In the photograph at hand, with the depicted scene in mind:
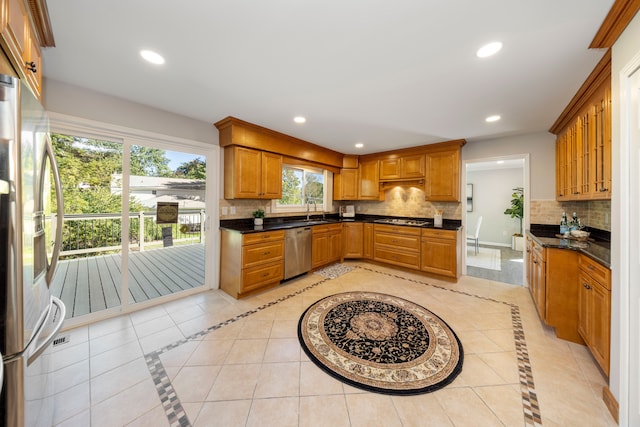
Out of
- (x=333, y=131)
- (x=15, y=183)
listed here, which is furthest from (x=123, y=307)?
(x=333, y=131)

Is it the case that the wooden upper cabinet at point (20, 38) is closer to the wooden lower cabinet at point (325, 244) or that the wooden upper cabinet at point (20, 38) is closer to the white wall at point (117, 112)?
the white wall at point (117, 112)

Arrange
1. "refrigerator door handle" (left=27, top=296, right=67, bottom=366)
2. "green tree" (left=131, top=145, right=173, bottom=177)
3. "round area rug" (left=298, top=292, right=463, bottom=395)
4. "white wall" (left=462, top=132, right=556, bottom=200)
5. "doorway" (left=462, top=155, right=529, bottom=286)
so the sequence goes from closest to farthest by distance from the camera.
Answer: "refrigerator door handle" (left=27, top=296, right=67, bottom=366), "round area rug" (left=298, top=292, right=463, bottom=395), "green tree" (left=131, top=145, right=173, bottom=177), "white wall" (left=462, top=132, right=556, bottom=200), "doorway" (left=462, top=155, right=529, bottom=286)

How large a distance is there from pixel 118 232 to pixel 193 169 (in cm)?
137

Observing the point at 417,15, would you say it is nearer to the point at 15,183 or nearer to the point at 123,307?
the point at 15,183

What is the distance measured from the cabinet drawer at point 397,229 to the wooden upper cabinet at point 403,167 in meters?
0.98

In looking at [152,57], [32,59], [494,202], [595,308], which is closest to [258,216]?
[152,57]

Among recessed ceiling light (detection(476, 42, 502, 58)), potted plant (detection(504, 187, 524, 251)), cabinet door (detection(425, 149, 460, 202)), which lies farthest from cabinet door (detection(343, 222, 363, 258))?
potted plant (detection(504, 187, 524, 251))

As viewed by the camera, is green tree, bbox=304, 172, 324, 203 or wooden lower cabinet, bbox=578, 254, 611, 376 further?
green tree, bbox=304, 172, 324, 203

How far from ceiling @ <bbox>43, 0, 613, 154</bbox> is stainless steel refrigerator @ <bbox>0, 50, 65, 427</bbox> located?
86cm

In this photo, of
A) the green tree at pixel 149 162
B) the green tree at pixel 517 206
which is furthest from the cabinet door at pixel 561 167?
the green tree at pixel 149 162

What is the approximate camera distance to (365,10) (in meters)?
1.31

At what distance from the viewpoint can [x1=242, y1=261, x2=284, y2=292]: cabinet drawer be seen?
3.05 meters

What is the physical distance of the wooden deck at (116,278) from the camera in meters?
2.73

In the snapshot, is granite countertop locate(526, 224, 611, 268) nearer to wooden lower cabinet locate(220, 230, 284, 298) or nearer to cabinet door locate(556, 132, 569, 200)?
cabinet door locate(556, 132, 569, 200)
